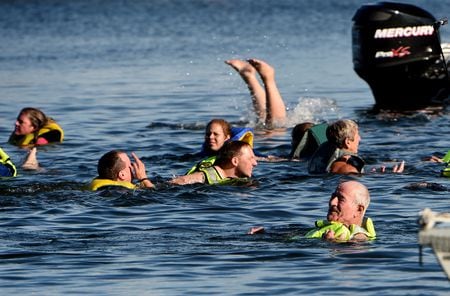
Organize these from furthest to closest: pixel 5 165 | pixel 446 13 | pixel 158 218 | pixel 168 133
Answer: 1. pixel 446 13
2. pixel 168 133
3. pixel 5 165
4. pixel 158 218

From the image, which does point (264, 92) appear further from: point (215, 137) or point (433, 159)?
point (433, 159)

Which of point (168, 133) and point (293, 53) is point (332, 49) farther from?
point (168, 133)

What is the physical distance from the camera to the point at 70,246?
37.0 feet

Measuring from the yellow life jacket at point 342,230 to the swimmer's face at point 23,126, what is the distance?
793cm

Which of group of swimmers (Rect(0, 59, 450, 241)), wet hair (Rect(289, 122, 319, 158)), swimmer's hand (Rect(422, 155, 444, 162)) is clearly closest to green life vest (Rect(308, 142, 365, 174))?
group of swimmers (Rect(0, 59, 450, 241))

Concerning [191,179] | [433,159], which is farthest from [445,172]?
[191,179]

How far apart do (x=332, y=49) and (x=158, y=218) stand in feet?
70.9

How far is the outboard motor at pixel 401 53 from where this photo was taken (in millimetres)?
19750

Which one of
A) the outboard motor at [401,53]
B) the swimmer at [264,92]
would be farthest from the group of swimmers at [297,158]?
the outboard motor at [401,53]

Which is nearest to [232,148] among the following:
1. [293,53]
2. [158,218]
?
[158,218]

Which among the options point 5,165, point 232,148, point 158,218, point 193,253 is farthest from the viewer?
point 5,165

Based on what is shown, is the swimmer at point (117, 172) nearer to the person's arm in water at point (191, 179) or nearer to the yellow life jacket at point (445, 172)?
the person's arm in water at point (191, 179)

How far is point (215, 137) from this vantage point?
607 inches

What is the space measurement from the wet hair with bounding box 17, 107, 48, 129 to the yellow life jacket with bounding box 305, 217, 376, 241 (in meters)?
7.88
